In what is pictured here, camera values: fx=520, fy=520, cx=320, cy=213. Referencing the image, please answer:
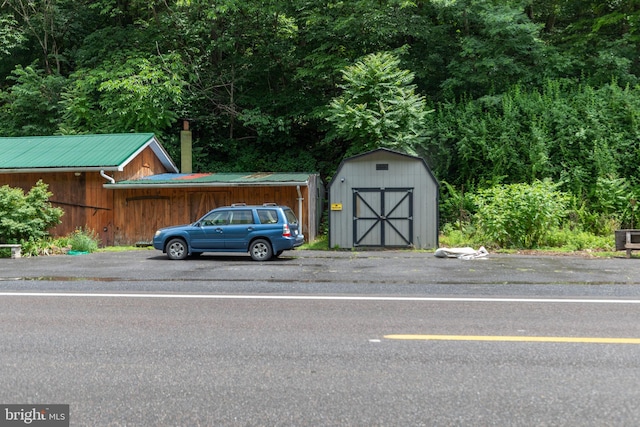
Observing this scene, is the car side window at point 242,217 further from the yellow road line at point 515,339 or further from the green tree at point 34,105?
the green tree at point 34,105

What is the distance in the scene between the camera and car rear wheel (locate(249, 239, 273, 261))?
48.8 ft

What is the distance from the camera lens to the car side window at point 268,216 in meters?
15.0

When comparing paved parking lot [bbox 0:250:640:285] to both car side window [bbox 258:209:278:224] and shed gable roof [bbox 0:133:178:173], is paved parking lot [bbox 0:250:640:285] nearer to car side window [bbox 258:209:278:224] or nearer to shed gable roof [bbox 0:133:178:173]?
car side window [bbox 258:209:278:224]

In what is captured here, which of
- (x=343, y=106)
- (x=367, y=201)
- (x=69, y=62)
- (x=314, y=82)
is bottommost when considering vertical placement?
(x=367, y=201)

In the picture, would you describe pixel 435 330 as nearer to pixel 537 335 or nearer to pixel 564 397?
pixel 537 335

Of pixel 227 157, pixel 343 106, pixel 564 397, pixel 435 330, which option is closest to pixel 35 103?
pixel 227 157

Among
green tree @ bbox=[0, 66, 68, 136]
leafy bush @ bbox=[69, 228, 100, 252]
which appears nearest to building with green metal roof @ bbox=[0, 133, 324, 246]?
leafy bush @ bbox=[69, 228, 100, 252]

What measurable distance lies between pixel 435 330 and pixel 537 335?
1162 mm

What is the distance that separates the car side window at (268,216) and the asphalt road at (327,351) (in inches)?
173

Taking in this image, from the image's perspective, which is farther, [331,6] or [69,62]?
[69,62]

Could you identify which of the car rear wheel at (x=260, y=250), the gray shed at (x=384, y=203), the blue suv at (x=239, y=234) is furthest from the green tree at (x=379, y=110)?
the car rear wheel at (x=260, y=250)

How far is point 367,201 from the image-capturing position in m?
18.1

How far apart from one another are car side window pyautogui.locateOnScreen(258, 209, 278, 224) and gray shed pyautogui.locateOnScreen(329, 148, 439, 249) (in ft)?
11.9

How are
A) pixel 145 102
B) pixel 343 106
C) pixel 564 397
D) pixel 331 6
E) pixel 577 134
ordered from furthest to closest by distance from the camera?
pixel 331 6 < pixel 145 102 < pixel 343 106 < pixel 577 134 < pixel 564 397
